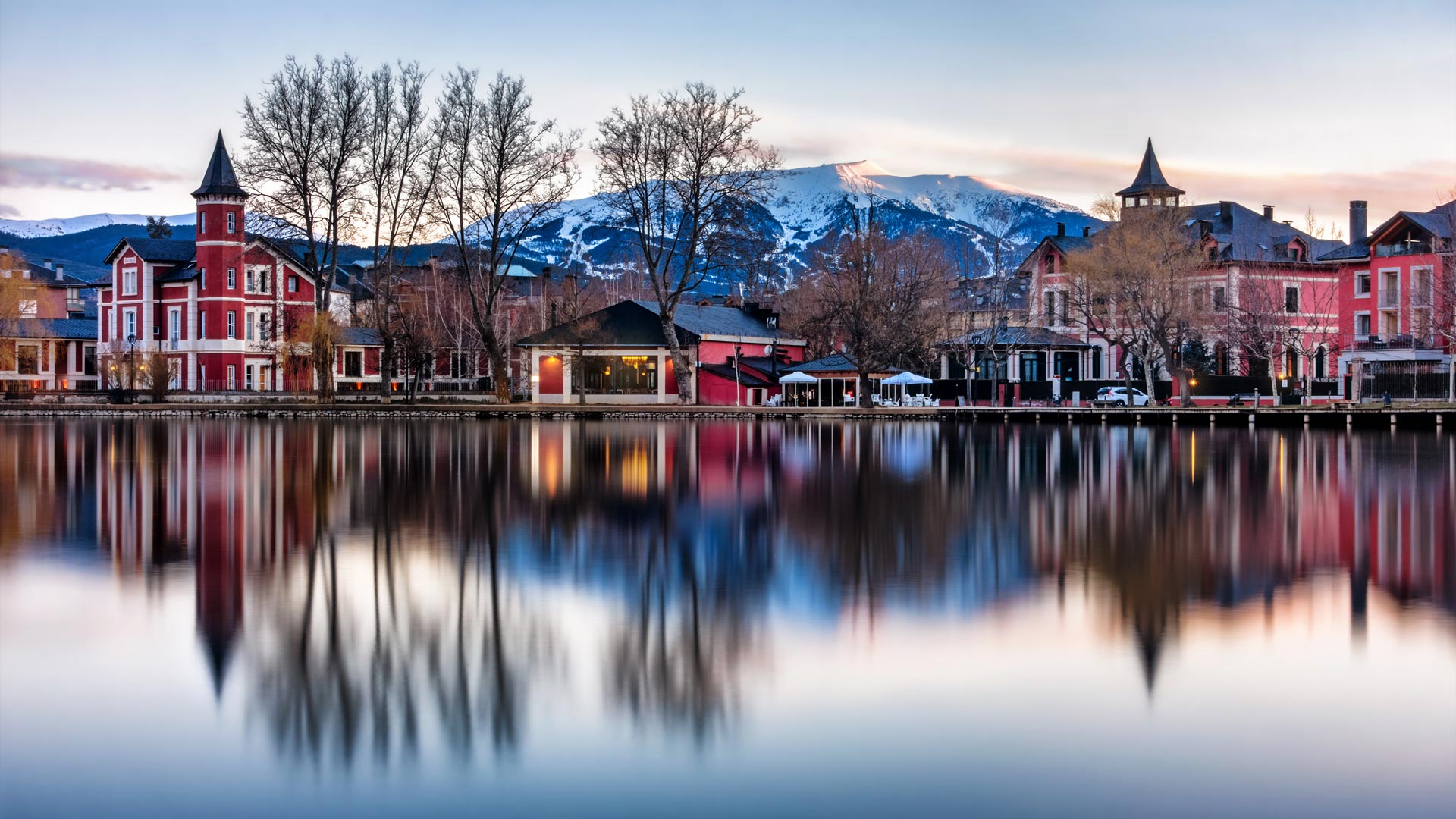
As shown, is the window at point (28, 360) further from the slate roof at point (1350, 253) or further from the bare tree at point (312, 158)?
the slate roof at point (1350, 253)

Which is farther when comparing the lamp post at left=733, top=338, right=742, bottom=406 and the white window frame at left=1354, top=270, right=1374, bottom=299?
the white window frame at left=1354, top=270, right=1374, bottom=299

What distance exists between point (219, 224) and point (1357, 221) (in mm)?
73342

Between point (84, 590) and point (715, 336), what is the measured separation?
62519 millimetres

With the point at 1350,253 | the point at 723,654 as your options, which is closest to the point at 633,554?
the point at 723,654

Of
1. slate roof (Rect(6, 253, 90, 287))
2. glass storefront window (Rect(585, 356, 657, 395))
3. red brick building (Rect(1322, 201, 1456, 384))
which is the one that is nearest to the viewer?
red brick building (Rect(1322, 201, 1456, 384))

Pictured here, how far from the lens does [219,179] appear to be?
86.1 meters

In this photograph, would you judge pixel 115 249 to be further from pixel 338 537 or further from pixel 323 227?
pixel 338 537

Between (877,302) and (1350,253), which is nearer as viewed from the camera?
(877,302)

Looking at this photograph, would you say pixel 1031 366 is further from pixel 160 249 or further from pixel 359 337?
pixel 160 249

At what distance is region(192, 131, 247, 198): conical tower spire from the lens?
3364 inches

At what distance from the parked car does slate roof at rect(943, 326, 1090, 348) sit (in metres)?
4.14

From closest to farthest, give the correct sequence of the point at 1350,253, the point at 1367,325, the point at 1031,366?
the point at 1367,325
the point at 1350,253
the point at 1031,366

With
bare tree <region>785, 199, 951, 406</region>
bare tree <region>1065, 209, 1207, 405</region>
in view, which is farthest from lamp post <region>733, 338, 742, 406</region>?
bare tree <region>1065, 209, 1207, 405</region>

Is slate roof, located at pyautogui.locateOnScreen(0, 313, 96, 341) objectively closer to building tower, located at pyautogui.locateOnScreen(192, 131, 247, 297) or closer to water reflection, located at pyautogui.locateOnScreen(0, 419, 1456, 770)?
building tower, located at pyautogui.locateOnScreen(192, 131, 247, 297)
